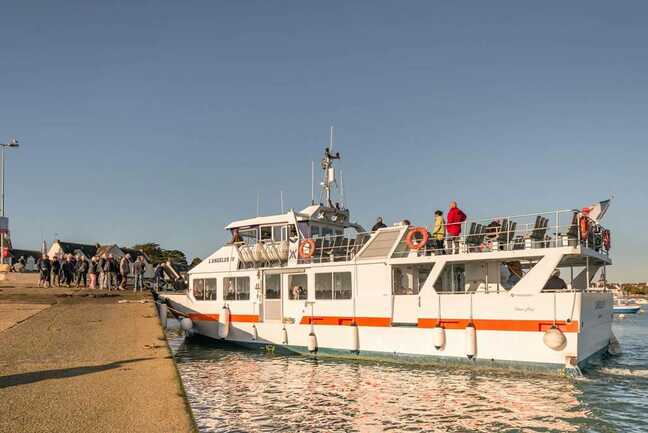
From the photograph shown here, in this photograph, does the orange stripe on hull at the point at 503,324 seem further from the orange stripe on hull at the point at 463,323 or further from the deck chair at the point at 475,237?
the deck chair at the point at 475,237

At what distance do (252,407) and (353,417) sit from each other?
2.68 meters

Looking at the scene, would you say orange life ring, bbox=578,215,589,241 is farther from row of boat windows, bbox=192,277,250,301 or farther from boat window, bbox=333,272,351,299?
row of boat windows, bbox=192,277,250,301

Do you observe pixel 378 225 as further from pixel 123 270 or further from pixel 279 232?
pixel 123 270

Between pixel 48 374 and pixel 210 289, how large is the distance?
1818 centimetres

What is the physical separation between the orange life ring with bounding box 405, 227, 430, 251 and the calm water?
431cm

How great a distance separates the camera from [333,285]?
2239 cm

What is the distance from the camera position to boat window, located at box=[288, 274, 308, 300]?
2367 centimetres

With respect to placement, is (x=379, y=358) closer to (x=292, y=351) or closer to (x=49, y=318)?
(x=292, y=351)

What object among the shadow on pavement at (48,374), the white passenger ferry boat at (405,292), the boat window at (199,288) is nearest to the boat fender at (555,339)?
the white passenger ferry boat at (405,292)

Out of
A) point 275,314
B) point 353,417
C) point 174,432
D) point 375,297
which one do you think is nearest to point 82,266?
point 275,314

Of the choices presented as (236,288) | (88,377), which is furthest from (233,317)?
(88,377)

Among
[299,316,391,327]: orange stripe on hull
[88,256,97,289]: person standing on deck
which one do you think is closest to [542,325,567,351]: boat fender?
[299,316,391,327]: orange stripe on hull

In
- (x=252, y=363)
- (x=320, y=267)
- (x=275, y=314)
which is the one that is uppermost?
(x=320, y=267)

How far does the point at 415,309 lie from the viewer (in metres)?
19.7
